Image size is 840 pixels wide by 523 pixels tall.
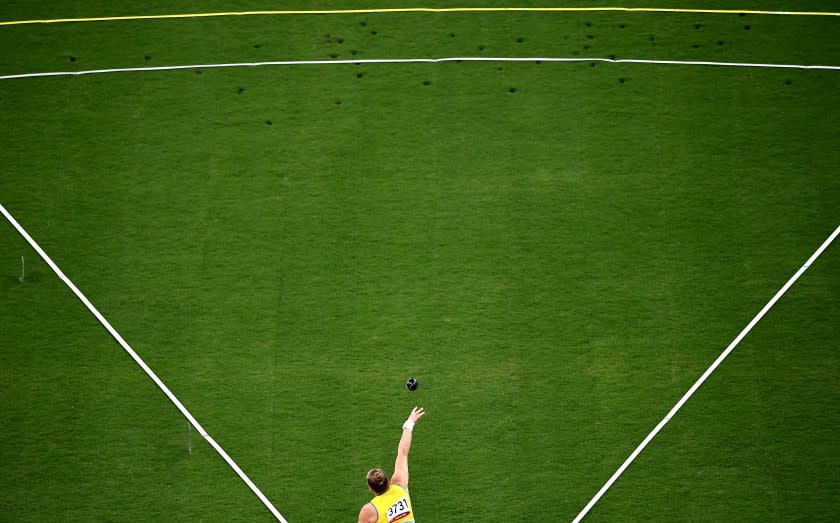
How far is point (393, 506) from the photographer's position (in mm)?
8453

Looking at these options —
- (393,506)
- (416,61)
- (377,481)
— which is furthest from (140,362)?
(416,61)

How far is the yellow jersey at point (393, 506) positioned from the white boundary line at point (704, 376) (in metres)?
2.12

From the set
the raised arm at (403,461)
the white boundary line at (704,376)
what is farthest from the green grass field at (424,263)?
the raised arm at (403,461)

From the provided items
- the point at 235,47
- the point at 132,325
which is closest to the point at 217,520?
the point at 132,325

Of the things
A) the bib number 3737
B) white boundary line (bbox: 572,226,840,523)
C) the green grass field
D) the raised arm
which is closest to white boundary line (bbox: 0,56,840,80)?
the green grass field

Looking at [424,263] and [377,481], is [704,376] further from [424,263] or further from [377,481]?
[377,481]

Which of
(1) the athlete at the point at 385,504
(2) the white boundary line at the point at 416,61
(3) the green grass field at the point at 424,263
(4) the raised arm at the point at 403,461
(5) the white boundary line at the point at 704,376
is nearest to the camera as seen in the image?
(1) the athlete at the point at 385,504

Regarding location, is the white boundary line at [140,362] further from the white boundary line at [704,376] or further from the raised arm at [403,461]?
the white boundary line at [704,376]

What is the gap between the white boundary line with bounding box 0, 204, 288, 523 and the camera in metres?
9.84

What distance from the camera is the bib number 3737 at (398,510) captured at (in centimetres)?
843

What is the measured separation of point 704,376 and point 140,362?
249 inches

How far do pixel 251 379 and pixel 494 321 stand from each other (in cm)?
284

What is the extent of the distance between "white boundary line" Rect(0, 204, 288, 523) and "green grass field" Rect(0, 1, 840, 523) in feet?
0.30

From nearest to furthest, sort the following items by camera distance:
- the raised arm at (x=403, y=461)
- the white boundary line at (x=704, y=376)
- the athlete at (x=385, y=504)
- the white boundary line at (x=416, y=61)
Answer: the athlete at (x=385, y=504)
the raised arm at (x=403, y=461)
the white boundary line at (x=704, y=376)
the white boundary line at (x=416, y=61)
